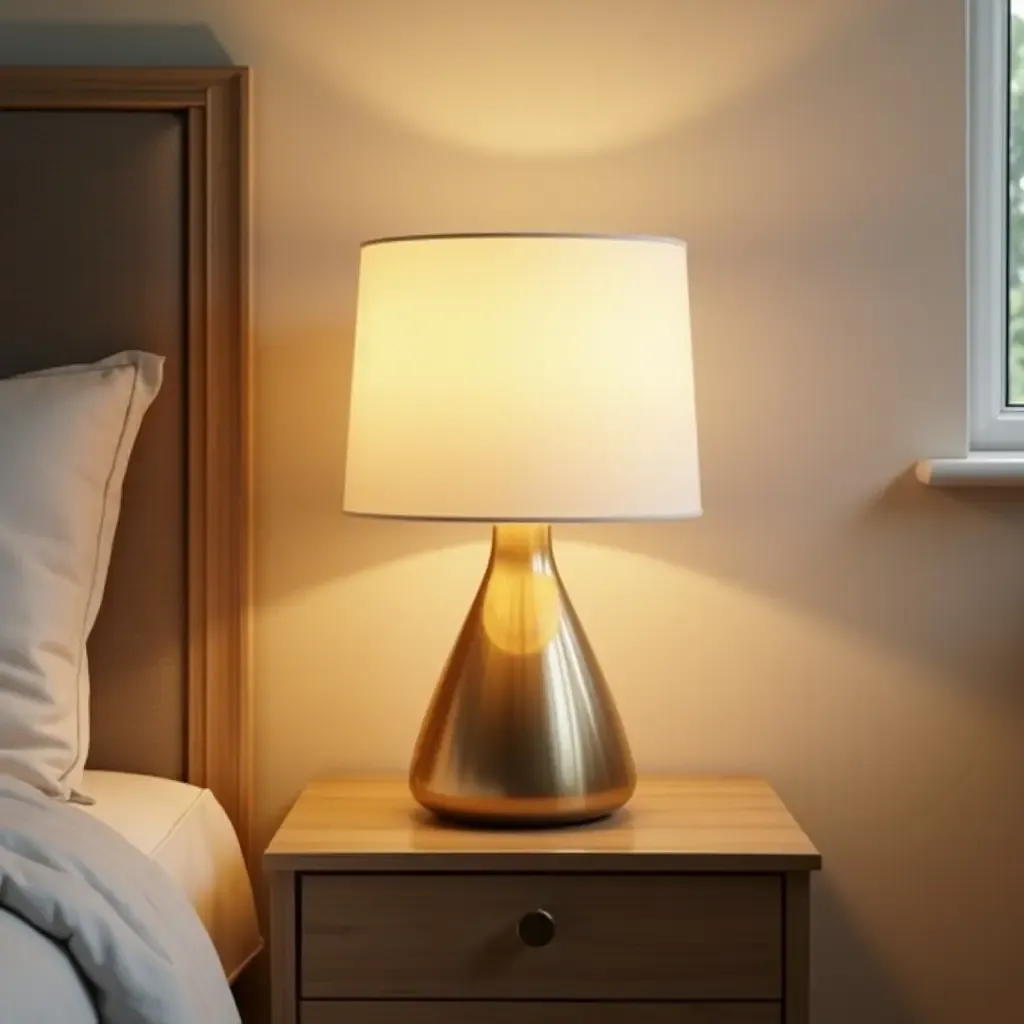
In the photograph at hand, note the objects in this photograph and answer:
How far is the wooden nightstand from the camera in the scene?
5.28 ft

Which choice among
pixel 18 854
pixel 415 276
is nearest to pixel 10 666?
pixel 18 854

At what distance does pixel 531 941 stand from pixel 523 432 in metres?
0.50

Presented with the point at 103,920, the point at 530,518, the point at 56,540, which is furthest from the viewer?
the point at 56,540

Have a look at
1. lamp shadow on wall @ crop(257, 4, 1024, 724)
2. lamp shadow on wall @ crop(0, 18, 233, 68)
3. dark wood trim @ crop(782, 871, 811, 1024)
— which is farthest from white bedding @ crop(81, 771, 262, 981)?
lamp shadow on wall @ crop(0, 18, 233, 68)

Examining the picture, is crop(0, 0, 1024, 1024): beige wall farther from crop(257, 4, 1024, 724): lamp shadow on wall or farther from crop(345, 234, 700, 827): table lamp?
crop(345, 234, 700, 827): table lamp

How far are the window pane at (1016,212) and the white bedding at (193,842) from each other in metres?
1.11

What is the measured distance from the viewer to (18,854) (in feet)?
4.25

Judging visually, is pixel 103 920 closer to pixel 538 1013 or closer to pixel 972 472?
pixel 538 1013

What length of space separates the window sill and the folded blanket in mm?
1008

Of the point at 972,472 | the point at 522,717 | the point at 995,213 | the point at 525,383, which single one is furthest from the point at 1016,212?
the point at 522,717

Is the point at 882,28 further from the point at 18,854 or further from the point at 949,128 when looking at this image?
the point at 18,854

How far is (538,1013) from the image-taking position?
5.29ft

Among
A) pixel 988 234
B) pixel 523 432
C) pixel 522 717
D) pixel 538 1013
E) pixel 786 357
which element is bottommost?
pixel 538 1013

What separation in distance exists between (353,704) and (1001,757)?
790 millimetres
